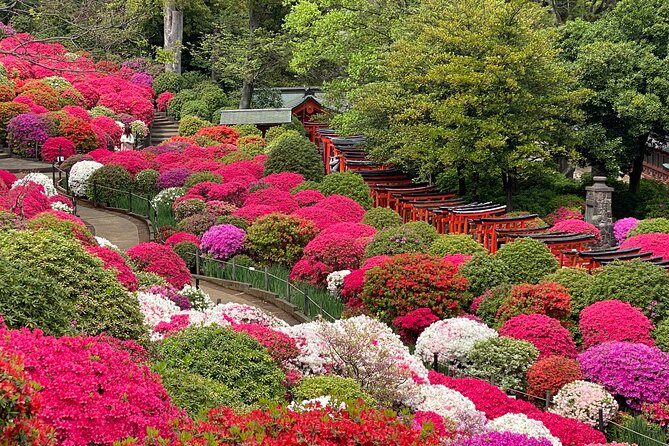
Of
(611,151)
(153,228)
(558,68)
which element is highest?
(558,68)

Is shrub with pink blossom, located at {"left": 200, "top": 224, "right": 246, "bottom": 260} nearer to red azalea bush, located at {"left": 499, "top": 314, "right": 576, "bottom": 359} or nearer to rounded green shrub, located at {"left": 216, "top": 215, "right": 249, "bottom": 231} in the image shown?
rounded green shrub, located at {"left": 216, "top": 215, "right": 249, "bottom": 231}

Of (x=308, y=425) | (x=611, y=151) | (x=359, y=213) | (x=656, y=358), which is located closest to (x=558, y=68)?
(x=611, y=151)

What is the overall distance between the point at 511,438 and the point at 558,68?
22475 mm

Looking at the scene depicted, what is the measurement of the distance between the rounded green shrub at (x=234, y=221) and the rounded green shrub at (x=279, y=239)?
1.15 m

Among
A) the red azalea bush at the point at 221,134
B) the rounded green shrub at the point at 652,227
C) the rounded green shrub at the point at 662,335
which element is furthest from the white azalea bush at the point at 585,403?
the red azalea bush at the point at 221,134

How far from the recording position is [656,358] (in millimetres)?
14812

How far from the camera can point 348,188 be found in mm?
28375

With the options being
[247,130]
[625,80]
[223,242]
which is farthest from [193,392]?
[247,130]

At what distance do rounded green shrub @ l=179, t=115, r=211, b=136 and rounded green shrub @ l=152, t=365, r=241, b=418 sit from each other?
3280 centimetres

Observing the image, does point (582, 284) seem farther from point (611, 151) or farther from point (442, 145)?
point (611, 151)

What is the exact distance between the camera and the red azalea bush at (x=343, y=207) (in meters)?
26.1

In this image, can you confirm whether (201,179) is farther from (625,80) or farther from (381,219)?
(625,80)

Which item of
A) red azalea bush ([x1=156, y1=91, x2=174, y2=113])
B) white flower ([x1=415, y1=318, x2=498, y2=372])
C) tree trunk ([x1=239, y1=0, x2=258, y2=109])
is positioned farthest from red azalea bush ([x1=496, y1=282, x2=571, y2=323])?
red azalea bush ([x1=156, y1=91, x2=174, y2=113])

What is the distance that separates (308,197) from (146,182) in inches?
224
